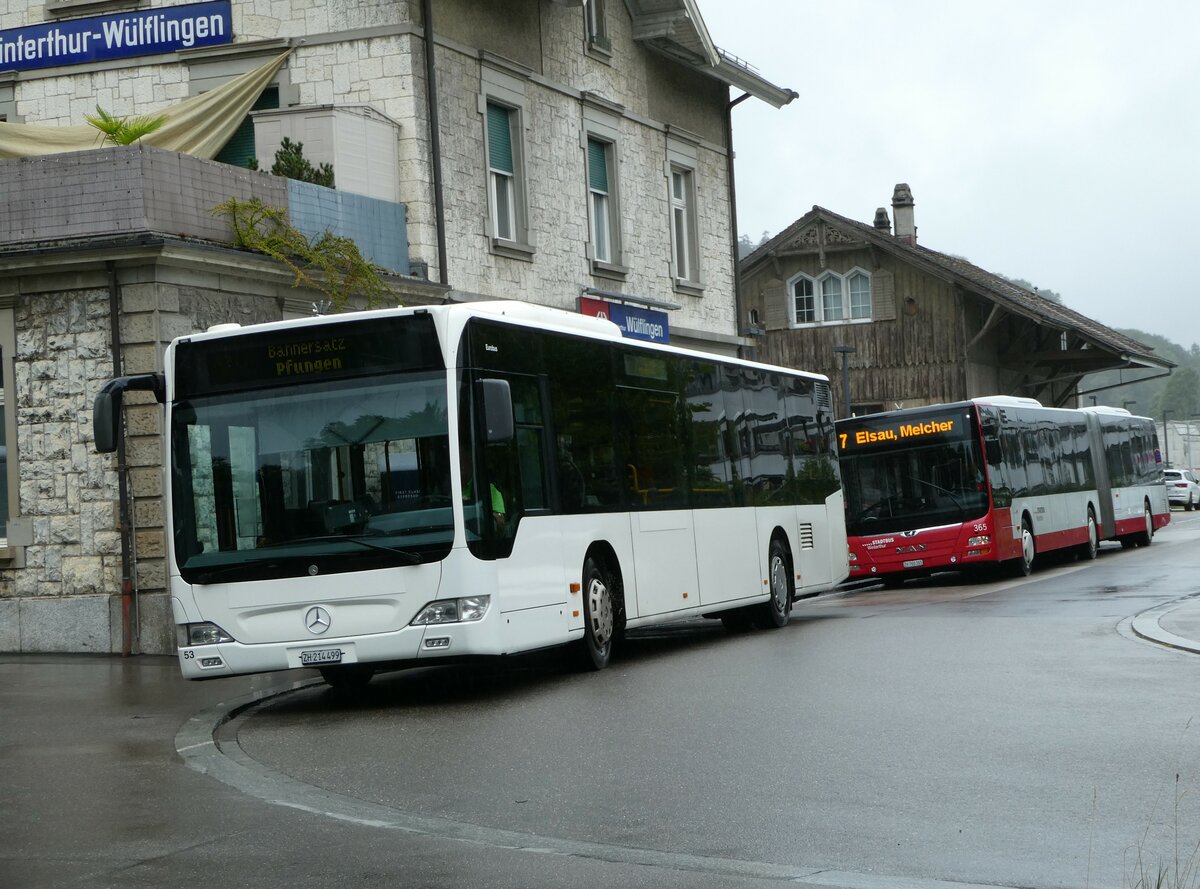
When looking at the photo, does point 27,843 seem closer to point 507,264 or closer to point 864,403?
point 507,264

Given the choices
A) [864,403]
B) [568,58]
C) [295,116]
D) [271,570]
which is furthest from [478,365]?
[864,403]

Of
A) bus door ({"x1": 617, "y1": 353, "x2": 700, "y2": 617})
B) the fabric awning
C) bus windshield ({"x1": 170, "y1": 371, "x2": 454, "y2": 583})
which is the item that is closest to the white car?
the fabric awning

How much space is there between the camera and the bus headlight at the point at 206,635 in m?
12.4

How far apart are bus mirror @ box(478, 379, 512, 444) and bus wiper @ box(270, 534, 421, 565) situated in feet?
3.25

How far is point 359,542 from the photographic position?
1215cm

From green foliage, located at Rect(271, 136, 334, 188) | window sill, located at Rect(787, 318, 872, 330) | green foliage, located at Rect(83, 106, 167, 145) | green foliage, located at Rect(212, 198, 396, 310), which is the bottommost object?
green foliage, located at Rect(212, 198, 396, 310)

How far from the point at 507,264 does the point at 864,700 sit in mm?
14009

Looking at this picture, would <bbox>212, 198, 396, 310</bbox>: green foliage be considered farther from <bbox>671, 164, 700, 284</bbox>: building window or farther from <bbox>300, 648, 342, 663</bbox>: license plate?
<bbox>671, 164, 700, 284</bbox>: building window

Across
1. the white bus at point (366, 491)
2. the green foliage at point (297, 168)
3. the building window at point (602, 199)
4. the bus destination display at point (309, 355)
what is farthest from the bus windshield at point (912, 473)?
the bus destination display at point (309, 355)

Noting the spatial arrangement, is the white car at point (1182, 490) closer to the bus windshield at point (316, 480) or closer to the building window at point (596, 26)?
the building window at point (596, 26)

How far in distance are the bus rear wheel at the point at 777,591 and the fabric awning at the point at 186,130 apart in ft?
27.8

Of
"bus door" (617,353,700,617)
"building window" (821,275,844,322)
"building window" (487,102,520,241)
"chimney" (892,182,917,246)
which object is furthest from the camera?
"chimney" (892,182,917,246)

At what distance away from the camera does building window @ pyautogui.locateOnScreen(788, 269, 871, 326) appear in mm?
50875

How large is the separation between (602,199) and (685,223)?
3.37m
